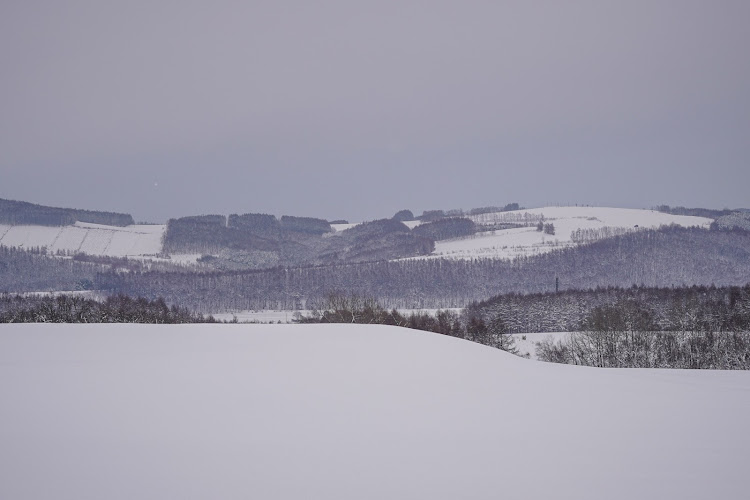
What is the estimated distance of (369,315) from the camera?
2308 inches

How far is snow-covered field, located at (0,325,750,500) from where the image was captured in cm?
726

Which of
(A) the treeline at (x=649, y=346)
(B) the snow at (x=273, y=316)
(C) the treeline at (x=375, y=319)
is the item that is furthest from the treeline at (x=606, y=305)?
(B) the snow at (x=273, y=316)

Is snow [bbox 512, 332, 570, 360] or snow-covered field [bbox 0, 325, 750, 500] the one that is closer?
snow-covered field [bbox 0, 325, 750, 500]

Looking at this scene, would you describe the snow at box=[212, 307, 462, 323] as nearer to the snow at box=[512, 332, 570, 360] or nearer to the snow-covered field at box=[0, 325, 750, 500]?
the snow at box=[512, 332, 570, 360]

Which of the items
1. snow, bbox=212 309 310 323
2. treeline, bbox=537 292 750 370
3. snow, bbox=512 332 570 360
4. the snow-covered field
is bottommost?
snow, bbox=212 309 310 323

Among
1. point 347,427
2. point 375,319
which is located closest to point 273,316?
point 375,319

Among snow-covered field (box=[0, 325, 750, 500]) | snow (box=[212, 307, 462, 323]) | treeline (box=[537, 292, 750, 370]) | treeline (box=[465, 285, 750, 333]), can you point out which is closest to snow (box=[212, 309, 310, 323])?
snow (box=[212, 307, 462, 323])

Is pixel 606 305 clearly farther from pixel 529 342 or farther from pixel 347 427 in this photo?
pixel 347 427

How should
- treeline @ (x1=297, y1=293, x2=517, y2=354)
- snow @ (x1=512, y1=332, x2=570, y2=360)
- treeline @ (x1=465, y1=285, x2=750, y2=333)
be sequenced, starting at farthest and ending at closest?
treeline @ (x1=465, y1=285, x2=750, y2=333)
snow @ (x1=512, y1=332, x2=570, y2=360)
treeline @ (x1=297, y1=293, x2=517, y2=354)

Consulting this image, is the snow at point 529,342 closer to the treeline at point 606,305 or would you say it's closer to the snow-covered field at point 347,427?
the treeline at point 606,305

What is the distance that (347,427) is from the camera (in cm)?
948

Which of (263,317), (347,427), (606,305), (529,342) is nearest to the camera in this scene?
(347,427)

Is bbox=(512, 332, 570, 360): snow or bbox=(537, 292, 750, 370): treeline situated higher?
bbox=(537, 292, 750, 370): treeline

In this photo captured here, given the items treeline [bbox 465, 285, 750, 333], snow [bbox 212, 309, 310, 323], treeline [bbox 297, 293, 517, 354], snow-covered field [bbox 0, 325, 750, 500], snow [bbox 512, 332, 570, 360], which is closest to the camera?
snow-covered field [bbox 0, 325, 750, 500]
